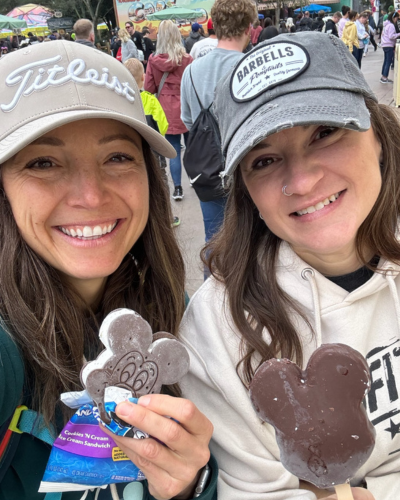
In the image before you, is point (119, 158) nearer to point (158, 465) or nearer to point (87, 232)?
point (87, 232)

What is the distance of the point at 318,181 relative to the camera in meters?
1.57

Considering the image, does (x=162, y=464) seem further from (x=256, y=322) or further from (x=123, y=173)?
(x=123, y=173)

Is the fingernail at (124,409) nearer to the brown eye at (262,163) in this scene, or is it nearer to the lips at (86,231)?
the lips at (86,231)

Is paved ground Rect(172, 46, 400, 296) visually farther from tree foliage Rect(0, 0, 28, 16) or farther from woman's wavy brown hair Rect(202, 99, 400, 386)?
tree foliage Rect(0, 0, 28, 16)

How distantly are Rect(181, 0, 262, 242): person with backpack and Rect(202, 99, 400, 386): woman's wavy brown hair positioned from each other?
1.80 m

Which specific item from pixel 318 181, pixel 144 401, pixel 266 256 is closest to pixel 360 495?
pixel 144 401

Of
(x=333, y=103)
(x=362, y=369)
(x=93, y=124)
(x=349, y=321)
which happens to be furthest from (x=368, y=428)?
(x=93, y=124)

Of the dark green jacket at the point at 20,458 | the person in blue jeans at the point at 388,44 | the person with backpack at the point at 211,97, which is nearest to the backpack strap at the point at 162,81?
the person with backpack at the point at 211,97

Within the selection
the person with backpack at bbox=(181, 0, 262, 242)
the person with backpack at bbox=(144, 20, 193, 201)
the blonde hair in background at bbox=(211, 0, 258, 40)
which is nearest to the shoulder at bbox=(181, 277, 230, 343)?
the person with backpack at bbox=(181, 0, 262, 242)

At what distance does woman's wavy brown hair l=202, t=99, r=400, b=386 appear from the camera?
1739 mm

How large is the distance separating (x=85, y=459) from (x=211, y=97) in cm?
319

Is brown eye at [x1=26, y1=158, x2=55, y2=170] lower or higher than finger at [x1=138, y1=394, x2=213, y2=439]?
higher

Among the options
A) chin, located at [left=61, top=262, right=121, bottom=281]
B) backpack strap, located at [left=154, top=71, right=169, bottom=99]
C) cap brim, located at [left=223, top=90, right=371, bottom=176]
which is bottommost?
backpack strap, located at [left=154, top=71, right=169, bottom=99]

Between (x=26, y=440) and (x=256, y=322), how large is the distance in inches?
34.4
